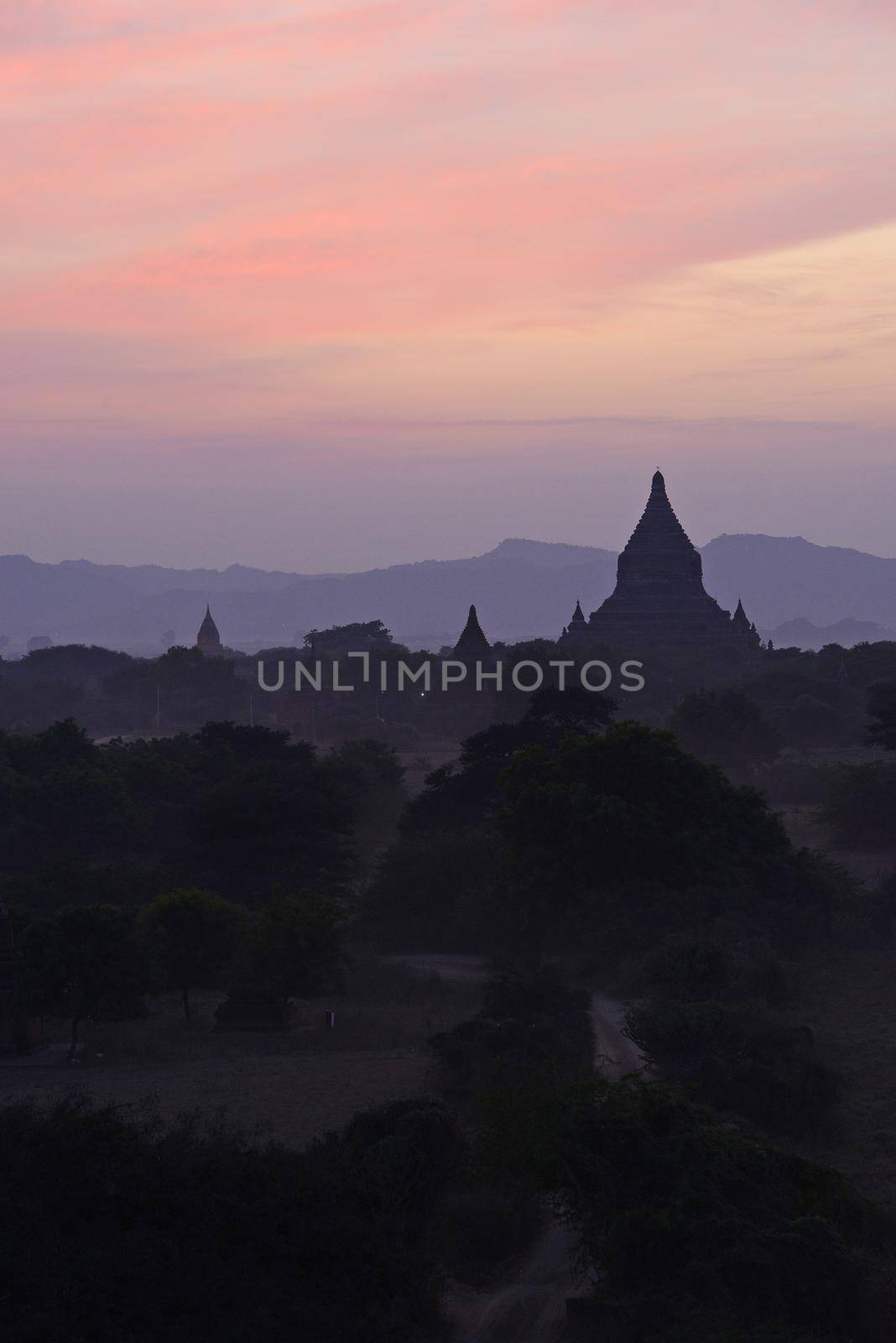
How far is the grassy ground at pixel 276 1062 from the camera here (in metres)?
19.7

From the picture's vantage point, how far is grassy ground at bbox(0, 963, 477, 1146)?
774 inches

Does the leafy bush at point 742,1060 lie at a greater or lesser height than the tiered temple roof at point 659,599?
lesser

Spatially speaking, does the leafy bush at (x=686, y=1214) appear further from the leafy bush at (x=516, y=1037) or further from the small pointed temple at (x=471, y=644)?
the small pointed temple at (x=471, y=644)

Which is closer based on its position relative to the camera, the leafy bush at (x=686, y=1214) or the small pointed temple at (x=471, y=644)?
the leafy bush at (x=686, y=1214)

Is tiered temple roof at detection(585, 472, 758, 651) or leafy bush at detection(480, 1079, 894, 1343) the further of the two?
tiered temple roof at detection(585, 472, 758, 651)

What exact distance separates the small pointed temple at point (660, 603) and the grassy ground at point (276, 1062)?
6661 centimetres

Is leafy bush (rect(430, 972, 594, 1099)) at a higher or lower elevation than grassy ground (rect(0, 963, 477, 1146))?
higher

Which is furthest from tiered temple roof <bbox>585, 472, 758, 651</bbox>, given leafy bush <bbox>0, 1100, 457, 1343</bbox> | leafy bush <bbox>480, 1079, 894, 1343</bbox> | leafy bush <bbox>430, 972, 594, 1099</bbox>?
leafy bush <bbox>0, 1100, 457, 1343</bbox>

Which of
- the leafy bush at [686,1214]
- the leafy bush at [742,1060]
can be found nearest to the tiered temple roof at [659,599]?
the leafy bush at [742,1060]

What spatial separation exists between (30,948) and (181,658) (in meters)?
73.5

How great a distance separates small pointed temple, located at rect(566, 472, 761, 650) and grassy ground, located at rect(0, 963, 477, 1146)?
66.6 meters

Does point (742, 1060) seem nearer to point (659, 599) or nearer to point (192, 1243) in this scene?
point (192, 1243)

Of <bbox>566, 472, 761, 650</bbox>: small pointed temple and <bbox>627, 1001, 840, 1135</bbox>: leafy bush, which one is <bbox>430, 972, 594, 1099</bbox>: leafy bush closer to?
<bbox>627, 1001, 840, 1135</bbox>: leafy bush

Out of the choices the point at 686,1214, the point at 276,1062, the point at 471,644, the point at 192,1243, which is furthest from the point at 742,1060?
the point at 471,644
